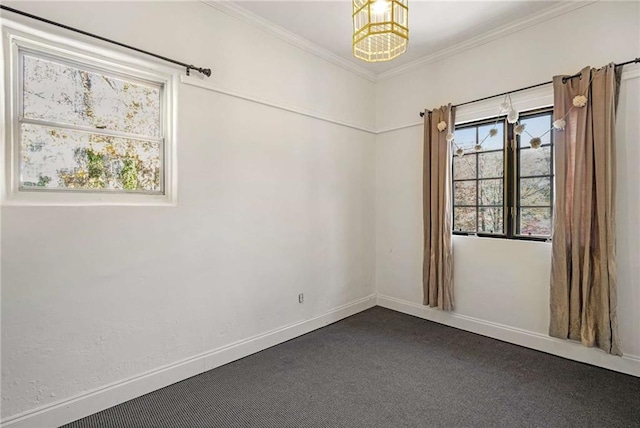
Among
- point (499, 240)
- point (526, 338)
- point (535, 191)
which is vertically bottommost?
point (526, 338)

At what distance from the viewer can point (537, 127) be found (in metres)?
2.90

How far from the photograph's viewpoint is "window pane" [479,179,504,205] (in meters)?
3.14

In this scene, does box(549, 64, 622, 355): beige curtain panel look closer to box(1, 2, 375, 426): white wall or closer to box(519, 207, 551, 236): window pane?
box(519, 207, 551, 236): window pane

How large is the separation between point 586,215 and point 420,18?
222cm

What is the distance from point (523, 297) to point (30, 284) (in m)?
3.82

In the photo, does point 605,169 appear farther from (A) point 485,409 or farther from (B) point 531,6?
(A) point 485,409

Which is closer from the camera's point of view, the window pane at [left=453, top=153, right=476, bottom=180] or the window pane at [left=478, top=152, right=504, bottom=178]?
the window pane at [left=478, top=152, right=504, bottom=178]

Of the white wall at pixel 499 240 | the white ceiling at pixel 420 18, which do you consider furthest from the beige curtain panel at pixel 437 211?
the white ceiling at pixel 420 18

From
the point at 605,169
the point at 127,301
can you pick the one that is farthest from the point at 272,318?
the point at 605,169

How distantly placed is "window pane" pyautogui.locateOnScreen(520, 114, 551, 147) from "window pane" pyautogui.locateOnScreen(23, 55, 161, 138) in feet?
10.8

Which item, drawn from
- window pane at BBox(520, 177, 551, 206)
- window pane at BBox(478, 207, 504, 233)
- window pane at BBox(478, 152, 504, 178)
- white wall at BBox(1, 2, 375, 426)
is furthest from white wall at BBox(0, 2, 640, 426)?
window pane at BBox(478, 152, 504, 178)

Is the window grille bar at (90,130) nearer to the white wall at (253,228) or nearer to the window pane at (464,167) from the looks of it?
the white wall at (253,228)

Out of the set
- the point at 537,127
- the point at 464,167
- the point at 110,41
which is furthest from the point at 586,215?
the point at 110,41

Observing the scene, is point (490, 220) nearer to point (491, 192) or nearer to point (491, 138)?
point (491, 192)
